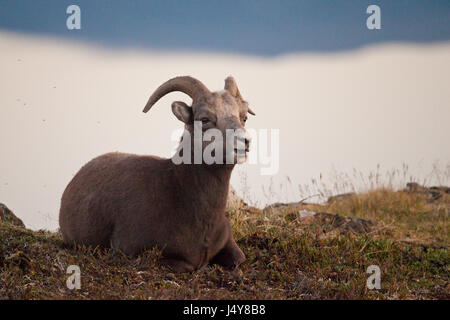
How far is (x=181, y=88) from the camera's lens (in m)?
8.02

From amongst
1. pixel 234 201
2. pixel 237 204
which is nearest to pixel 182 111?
pixel 237 204

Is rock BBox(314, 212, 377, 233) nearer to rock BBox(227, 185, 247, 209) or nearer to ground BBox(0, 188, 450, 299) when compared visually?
ground BBox(0, 188, 450, 299)

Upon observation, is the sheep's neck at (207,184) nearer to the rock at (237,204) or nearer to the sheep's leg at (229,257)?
the sheep's leg at (229,257)

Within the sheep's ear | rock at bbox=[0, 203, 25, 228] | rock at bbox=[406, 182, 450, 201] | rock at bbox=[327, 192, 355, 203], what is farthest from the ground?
rock at bbox=[406, 182, 450, 201]

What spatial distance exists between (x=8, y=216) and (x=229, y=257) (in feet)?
19.9

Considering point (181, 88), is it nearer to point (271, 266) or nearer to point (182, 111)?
point (182, 111)

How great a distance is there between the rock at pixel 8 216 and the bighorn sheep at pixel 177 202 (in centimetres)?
428

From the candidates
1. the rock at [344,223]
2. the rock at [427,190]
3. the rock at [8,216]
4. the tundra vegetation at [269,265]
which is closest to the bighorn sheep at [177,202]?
the tundra vegetation at [269,265]

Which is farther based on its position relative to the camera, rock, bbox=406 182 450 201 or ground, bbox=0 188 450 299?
rock, bbox=406 182 450 201

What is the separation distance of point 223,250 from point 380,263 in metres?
2.97

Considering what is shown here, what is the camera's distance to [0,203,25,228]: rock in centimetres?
1197

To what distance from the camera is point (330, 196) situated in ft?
51.5
